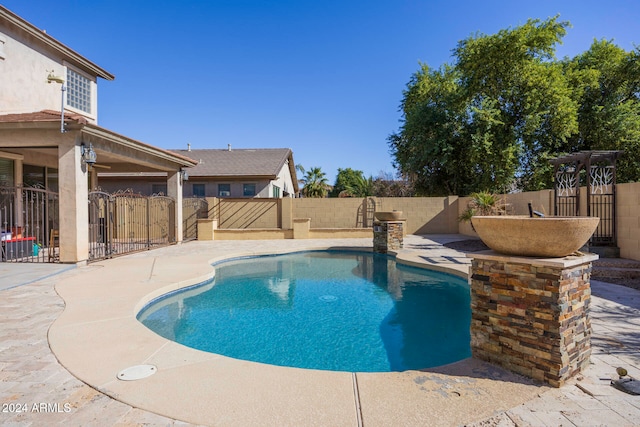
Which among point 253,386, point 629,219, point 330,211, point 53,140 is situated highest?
point 53,140

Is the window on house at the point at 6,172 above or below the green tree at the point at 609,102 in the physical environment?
below

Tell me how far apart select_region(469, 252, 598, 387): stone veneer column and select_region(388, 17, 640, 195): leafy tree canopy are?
660 inches

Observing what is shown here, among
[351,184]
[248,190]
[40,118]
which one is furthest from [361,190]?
[40,118]

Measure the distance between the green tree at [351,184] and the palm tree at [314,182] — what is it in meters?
2.37

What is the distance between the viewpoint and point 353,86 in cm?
1991

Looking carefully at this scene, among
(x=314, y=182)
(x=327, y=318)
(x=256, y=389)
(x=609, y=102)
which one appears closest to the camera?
(x=256, y=389)

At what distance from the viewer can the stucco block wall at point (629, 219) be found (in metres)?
8.17

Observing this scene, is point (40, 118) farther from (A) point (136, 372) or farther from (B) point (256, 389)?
(B) point (256, 389)

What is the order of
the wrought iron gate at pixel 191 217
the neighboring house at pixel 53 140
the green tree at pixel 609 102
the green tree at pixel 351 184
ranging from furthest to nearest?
the green tree at pixel 351 184 < the green tree at pixel 609 102 < the wrought iron gate at pixel 191 217 < the neighboring house at pixel 53 140

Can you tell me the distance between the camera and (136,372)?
299 cm

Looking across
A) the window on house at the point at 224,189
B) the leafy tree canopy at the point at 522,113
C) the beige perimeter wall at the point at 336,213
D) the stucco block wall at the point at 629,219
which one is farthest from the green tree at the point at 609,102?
the window on house at the point at 224,189

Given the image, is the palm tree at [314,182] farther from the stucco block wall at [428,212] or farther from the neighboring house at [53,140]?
the neighboring house at [53,140]

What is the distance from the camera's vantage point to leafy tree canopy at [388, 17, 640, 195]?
17969 mm

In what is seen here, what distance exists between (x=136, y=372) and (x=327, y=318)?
3454mm
